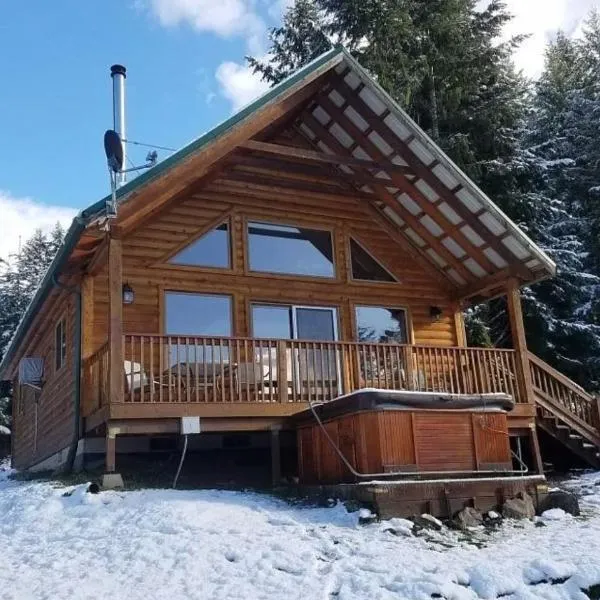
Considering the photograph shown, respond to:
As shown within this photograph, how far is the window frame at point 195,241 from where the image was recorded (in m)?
12.2

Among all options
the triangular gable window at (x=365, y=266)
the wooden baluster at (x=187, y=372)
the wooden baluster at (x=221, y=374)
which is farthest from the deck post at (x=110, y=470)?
the triangular gable window at (x=365, y=266)

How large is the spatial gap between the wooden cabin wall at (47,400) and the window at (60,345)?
14 centimetres

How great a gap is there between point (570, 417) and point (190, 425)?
6.95 metres

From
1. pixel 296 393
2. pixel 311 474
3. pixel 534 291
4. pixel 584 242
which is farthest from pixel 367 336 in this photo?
pixel 584 242

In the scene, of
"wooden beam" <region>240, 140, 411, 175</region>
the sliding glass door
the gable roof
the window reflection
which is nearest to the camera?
the gable roof

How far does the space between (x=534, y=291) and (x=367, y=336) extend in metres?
10.1

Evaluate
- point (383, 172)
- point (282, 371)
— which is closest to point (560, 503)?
point (282, 371)

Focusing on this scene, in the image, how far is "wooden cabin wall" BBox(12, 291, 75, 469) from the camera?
41.0 feet

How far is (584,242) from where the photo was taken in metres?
24.0

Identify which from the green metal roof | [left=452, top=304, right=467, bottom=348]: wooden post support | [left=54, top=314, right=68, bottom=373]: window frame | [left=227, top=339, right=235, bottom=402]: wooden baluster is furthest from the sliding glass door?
[left=54, top=314, right=68, bottom=373]: window frame

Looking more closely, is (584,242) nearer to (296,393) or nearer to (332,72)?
(332,72)

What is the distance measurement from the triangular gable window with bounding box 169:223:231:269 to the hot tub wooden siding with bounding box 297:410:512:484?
4.12 metres

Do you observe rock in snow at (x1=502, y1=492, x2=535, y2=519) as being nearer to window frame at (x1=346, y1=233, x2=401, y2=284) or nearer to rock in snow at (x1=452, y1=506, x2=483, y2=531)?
rock in snow at (x1=452, y1=506, x2=483, y2=531)

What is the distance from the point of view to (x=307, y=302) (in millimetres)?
13203
